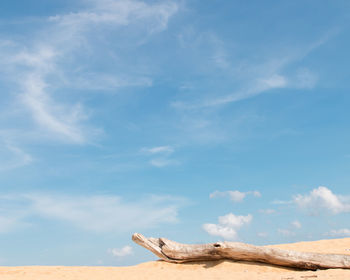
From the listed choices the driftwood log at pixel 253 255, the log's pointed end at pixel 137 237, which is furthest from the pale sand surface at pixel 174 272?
the log's pointed end at pixel 137 237

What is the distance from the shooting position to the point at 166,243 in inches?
746

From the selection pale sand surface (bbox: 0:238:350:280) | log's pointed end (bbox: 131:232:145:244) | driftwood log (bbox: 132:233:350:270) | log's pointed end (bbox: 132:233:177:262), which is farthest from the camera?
log's pointed end (bbox: 131:232:145:244)

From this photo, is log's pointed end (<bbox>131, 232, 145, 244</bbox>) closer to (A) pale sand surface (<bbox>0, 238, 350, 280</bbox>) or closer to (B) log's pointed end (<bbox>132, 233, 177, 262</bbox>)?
(B) log's pointed end (<bbox>132, 233, 177, 262</bbox>)

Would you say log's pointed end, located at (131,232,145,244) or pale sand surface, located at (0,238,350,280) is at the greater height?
log's pointed end, located at (131,232,145,244)

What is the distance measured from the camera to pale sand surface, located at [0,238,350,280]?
594 inches

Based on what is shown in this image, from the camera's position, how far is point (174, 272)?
645 inches

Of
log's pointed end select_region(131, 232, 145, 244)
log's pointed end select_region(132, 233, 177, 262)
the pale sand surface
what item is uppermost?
log's pointed end select_region(131, 232, 145, 244)

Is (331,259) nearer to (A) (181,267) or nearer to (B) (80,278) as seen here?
(A) (181,267)

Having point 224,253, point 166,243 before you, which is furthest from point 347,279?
point 166,243

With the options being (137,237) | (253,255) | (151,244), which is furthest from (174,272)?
(137,237)

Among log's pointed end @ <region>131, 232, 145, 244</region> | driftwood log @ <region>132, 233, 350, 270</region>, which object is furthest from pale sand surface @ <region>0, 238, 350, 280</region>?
log's pointed end @ <region>131, 232, 145, 244</region>

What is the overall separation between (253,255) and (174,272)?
3960mm

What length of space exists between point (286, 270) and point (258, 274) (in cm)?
229

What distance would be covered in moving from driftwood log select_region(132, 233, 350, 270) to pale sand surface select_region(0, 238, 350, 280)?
0.32 m
